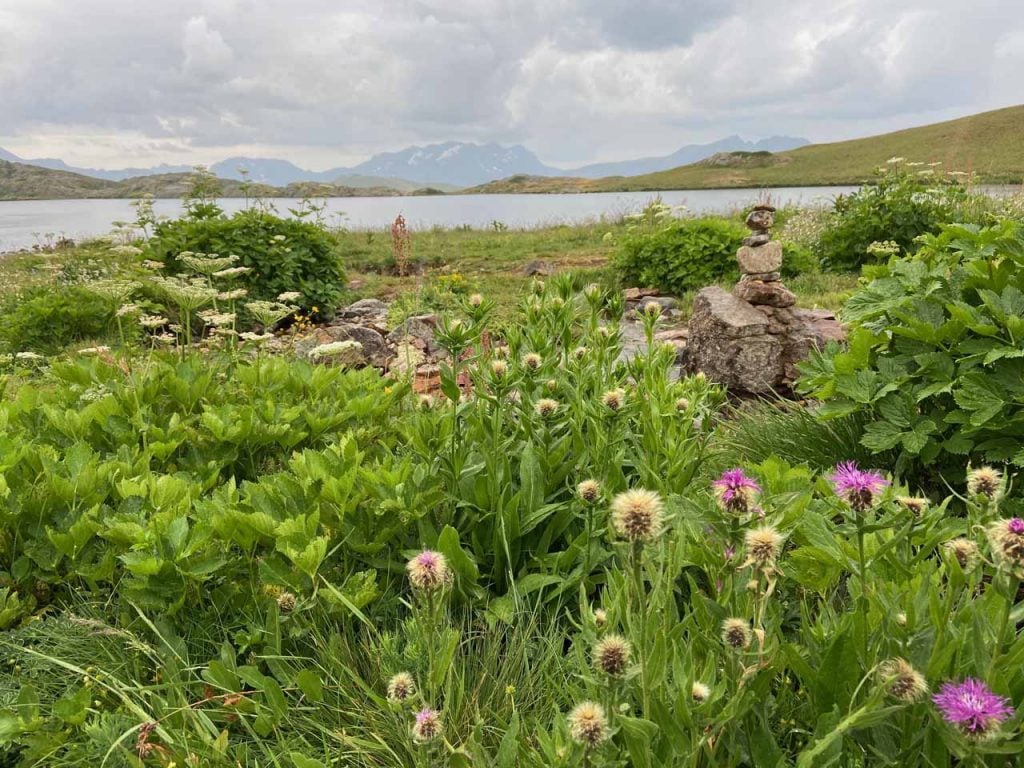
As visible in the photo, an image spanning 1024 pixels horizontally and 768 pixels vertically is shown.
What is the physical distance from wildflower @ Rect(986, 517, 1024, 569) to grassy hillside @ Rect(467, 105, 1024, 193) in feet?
196

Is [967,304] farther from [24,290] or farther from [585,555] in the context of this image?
[24,290]

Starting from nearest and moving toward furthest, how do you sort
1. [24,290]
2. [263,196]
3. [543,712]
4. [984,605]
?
[984,605] < [543,712] < [24,290] < [263,196]

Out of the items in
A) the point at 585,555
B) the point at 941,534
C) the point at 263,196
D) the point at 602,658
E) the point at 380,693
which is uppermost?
the point at 263,196

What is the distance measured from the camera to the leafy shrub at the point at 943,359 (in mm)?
2475

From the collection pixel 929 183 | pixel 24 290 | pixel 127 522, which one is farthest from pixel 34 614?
pixel 929 183

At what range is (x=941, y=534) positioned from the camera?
5.49 feet

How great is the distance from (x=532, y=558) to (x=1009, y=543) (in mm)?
1423

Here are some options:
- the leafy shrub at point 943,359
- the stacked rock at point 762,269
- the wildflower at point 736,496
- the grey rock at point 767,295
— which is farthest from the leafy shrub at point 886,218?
the wildflower at point 736,496

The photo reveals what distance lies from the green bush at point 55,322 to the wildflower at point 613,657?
723cm

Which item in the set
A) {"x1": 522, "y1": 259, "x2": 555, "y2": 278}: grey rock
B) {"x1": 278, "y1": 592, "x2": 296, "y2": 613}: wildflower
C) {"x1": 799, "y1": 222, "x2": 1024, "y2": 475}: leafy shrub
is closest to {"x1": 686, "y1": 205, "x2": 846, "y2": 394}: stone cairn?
{"x1": 799, "y1": 222, "x2": 1024, "y2": 475}: leafy shrub

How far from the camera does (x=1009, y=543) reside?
0.90m

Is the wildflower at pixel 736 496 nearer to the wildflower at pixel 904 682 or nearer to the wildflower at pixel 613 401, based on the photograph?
the wildflower at pixel 904 682

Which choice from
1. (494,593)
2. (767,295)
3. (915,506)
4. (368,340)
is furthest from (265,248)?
(915,506)

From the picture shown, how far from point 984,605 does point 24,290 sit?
31.6 feet
